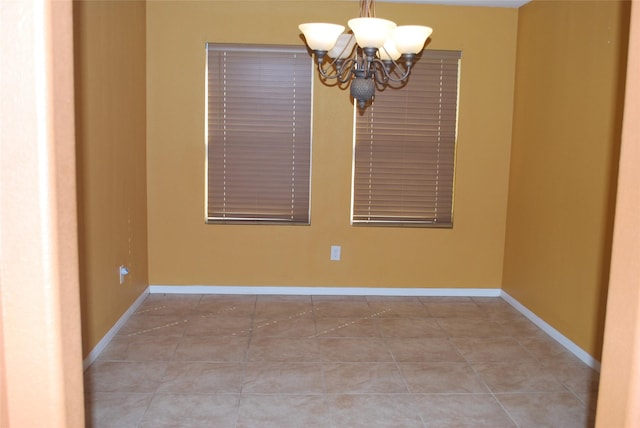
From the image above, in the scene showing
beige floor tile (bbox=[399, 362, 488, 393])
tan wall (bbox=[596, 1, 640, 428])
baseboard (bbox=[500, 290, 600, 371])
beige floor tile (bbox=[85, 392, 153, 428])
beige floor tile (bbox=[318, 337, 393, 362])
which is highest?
tan wall (bbox=[596, 1, 640, 428])

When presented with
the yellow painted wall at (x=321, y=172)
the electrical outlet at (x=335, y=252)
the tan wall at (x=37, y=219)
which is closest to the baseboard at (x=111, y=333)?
the yellow painted wall at (x=321, y=172)

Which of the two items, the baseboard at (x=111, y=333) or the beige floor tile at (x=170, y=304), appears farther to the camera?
the beige floor tile at (x=170, y=304)

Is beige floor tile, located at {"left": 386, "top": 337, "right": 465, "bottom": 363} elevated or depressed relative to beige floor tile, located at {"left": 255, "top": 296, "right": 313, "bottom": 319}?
depressed

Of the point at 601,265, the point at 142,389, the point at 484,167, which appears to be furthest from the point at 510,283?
the point at 142,389

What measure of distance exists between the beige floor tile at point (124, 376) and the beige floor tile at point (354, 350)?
947mm

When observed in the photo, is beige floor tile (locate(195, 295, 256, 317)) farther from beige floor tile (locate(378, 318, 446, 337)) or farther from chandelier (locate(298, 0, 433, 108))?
chandelier (locate(298, 0, 433, 108))

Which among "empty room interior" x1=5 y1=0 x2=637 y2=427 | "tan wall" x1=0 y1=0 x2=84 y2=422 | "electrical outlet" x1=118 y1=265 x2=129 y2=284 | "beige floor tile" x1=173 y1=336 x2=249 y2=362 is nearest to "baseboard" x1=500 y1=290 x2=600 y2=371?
"empty room interior" x1=5 y1=0 x2=637 y2=427

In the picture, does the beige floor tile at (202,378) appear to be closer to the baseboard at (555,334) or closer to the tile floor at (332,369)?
the tile floor at (332,369)

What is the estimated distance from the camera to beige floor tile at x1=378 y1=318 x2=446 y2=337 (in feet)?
12.2

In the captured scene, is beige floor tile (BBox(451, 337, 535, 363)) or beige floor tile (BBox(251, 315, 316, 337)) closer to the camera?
beige floor tile (BBox(451, 337, 535, 363))

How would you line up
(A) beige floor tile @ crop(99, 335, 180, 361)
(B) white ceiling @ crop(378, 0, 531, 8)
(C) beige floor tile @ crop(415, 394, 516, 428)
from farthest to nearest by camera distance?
(B) white ceiling @ crop(378, 0, 531, 8) < (A) beige floor tile @ crop(99, 335, 180, 361) < (C) beige floor tile @ crop(415, 394, 516, 428)

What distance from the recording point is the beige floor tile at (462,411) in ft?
8.36

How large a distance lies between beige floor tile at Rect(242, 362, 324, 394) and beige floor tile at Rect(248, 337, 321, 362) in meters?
0.09

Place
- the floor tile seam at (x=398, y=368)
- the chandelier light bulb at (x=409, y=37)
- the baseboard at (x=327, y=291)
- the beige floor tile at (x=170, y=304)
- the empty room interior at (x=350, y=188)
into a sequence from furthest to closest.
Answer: the baseboard at (x=327, y=291) → the beige floor tile at (x=170, y=304) → the empty room interior at (x=350, y=188) → the floor tile seam at (x=398, y=368) → the chandelier light bulb at (x=409, y=37)
